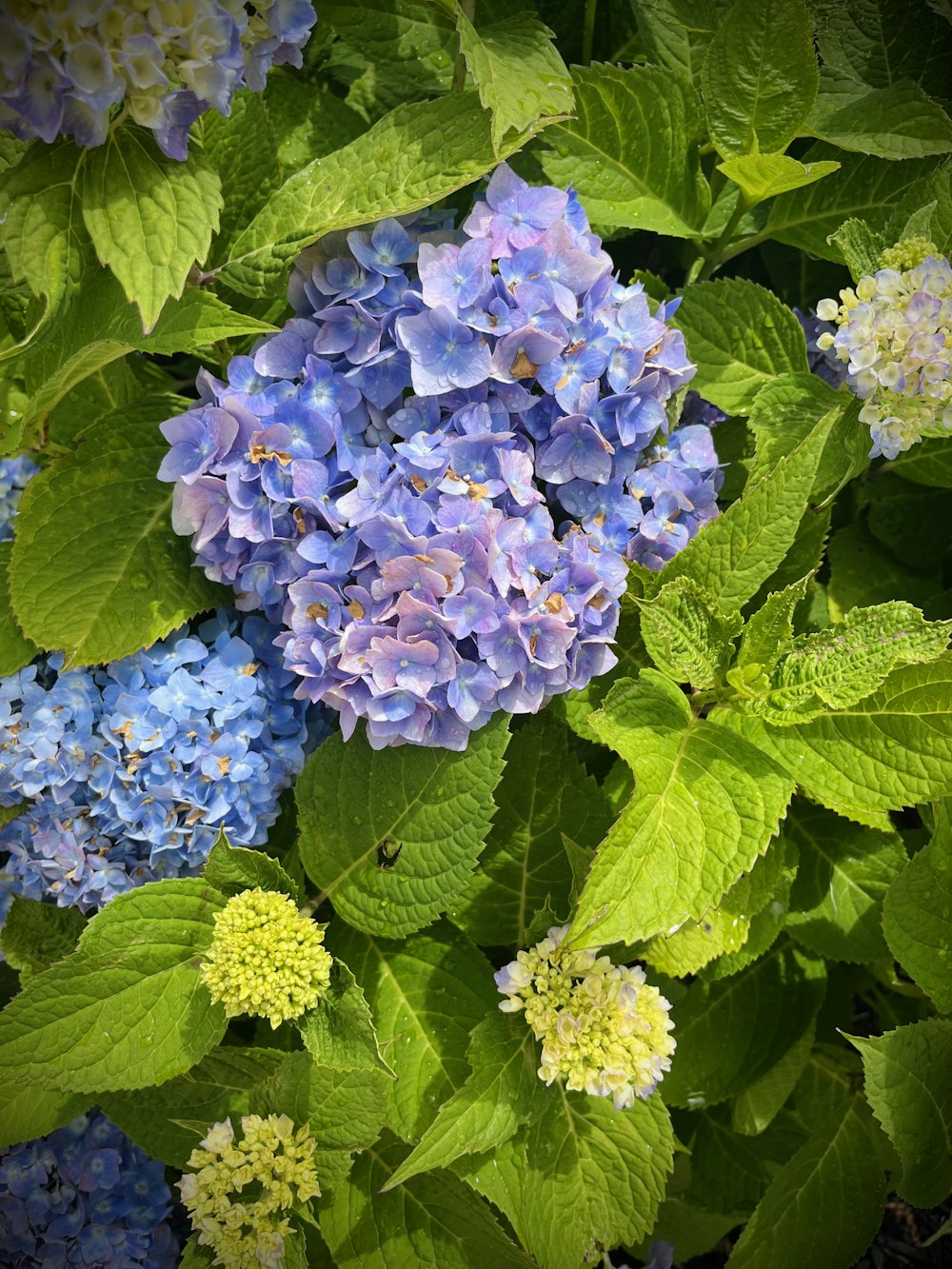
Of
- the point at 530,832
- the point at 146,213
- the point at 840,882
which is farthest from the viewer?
the point at 840,882

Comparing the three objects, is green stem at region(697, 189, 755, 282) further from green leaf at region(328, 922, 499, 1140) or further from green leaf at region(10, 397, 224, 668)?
green leaf at region(328, 922, 499, 1140)

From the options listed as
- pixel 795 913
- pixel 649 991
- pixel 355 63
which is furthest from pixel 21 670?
pixel 795 913

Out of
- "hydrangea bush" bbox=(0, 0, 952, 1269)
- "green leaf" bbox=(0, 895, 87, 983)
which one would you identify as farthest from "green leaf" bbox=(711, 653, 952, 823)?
"green leaf" bbox=(0, 895, 87, 983)

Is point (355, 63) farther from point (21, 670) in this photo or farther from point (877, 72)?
point (21, 670)

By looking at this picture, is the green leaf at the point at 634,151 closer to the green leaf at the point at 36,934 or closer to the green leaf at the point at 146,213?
the green leaf at the point at 146,213

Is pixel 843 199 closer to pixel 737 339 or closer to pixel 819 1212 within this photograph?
pixel 737 339

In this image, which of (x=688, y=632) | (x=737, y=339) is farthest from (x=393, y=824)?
(x=737, y=339)
